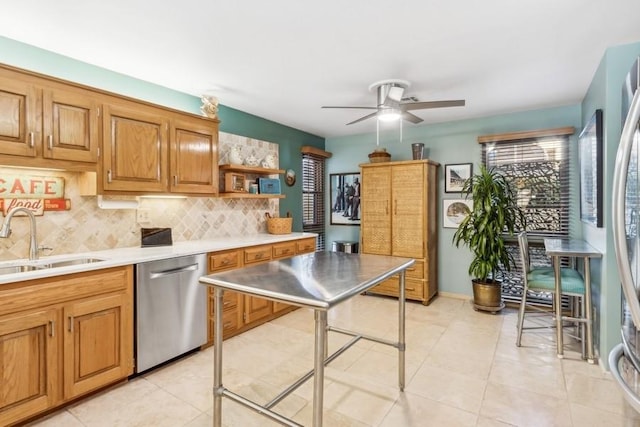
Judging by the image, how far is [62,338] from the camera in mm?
2039

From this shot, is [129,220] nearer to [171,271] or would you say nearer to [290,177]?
[171,271]

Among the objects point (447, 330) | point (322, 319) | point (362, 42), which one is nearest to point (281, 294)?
point (322, 319)

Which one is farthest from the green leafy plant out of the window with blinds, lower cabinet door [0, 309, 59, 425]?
lower cabinet door [0, 309, 59, 425]

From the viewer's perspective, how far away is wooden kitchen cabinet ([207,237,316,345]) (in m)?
3.02

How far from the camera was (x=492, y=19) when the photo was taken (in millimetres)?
2094

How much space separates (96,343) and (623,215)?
2839 millimetres

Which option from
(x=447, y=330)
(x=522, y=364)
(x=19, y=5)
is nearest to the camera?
(x=19, y=5)

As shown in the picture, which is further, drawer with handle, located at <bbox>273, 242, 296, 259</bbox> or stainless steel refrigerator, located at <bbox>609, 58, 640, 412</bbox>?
drawer with handle, located at <bbox>273, 242, 296, 259</bbox>

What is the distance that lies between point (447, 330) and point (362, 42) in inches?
112

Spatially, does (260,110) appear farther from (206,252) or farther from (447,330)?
(447,330)

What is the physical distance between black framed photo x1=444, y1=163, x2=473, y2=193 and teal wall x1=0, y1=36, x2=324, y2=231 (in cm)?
211

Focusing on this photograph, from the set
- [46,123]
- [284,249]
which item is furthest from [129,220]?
[284,249]

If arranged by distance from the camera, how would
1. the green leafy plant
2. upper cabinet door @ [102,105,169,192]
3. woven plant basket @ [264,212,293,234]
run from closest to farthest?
upper cabinet door @ [102,105,169,192], the green leafy plant, woven plant basket @ [264,212,293,234]

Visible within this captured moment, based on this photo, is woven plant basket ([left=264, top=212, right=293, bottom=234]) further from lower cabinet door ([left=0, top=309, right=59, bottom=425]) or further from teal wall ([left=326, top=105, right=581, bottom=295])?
lower cabinet door ([left=0, top=309, right=59, bottom=425])
